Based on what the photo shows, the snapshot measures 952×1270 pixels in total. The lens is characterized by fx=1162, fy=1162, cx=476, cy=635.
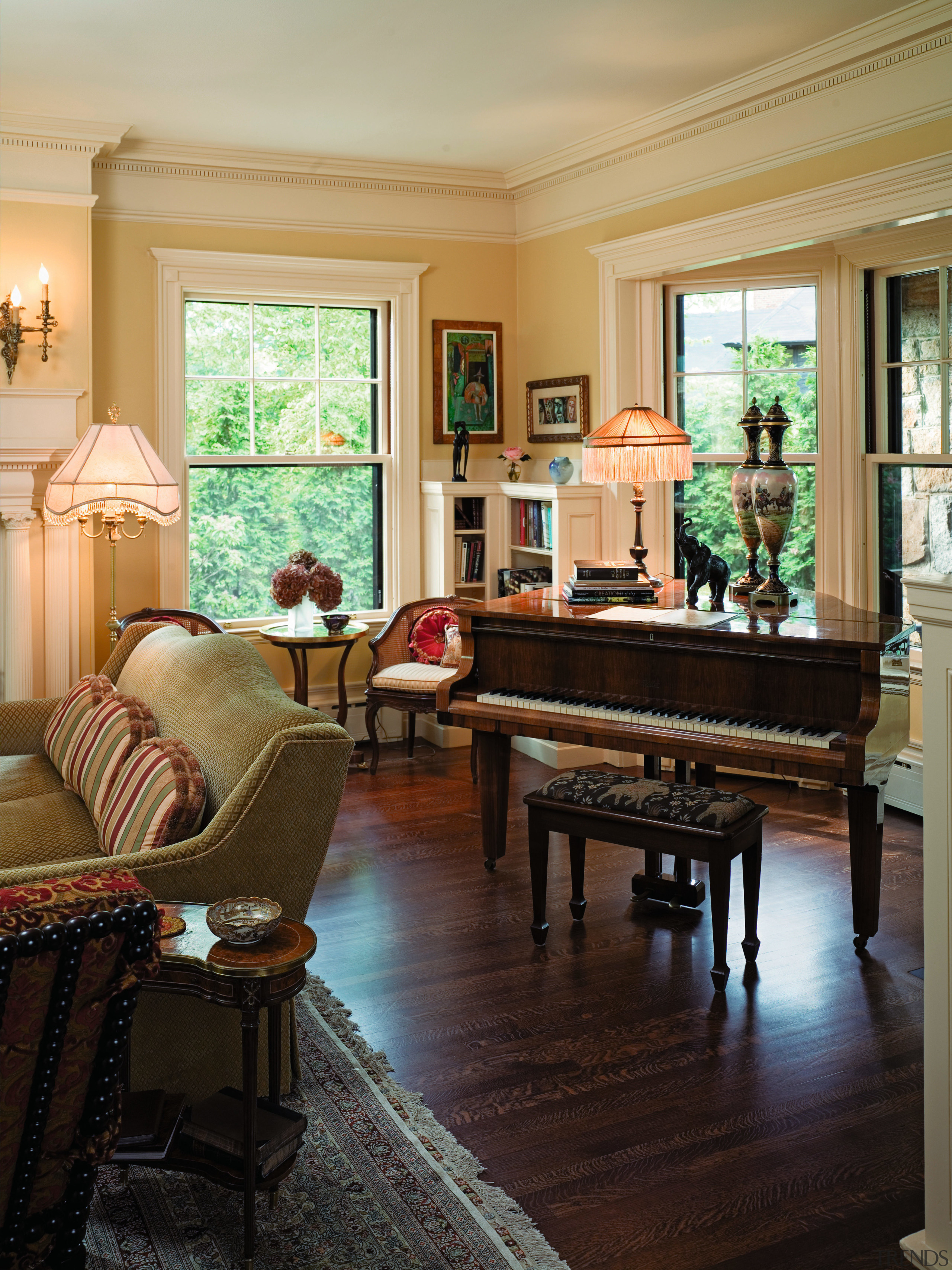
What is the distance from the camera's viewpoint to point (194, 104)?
502 centimetres

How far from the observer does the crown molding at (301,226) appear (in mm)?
5672

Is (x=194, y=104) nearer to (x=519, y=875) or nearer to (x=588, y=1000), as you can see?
(x=519, y=875)

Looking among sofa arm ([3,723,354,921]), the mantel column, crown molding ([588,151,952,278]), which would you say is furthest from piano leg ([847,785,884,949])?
the mantel column

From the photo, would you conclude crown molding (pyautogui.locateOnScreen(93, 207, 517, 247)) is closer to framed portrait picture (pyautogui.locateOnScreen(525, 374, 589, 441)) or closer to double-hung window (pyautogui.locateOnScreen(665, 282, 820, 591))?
framed portrait picture (pyautogui.locateOnScreen(525, 374, 589, 441))

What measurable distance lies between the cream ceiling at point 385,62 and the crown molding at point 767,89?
54mm

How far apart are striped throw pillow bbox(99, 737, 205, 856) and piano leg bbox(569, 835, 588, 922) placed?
4.93 ft

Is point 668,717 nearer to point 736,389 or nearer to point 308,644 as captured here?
point 736,389

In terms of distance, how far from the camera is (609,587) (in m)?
4.24

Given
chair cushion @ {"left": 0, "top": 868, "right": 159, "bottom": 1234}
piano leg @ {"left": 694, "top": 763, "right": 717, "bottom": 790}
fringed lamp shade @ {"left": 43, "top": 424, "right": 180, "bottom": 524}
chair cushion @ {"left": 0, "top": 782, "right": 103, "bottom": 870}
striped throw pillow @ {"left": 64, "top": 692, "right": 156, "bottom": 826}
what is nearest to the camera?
chair cushion @ {"left": 0, "top": 868, "right": 159, "bottom": 1234}

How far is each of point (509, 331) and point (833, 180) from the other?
2484mm

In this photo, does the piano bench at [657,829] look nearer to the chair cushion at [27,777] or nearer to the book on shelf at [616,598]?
the book on shelf at [616,598]

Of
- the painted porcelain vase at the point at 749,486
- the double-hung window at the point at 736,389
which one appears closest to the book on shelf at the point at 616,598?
the painted porcelain vase at the point at 749,486

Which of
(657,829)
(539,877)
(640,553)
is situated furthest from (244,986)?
(640,553)

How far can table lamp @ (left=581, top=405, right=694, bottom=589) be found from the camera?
15.3 ft
